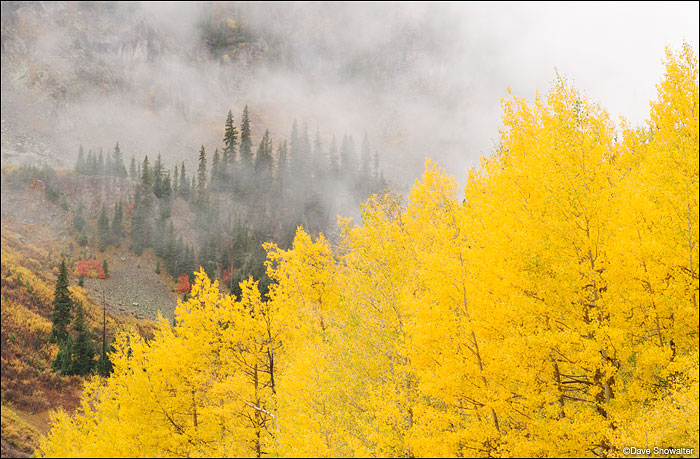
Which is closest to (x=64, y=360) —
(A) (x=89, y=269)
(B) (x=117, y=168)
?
(A) (x=89, y=269)

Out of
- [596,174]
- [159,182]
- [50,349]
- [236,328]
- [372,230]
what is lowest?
[50,349]

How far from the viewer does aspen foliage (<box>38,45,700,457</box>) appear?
9.15 meters

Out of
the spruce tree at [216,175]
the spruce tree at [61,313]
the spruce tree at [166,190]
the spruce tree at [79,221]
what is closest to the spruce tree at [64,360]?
the spruce tree at [61,313]

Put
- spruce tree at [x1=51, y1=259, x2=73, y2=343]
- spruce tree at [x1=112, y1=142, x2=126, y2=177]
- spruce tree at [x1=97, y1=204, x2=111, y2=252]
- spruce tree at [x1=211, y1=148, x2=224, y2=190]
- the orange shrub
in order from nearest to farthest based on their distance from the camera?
spruce tree at [x1=51, y1=259, x2=73, y2=343]
the orange shrub
spruce tree at [x1=97, y1=204, x2=111, y2=252]
spruce tree at [x1=112, y1=142, x2=126, y2=177]
spruce tree at [x1=211, y1=148, x2=224, y2=190]

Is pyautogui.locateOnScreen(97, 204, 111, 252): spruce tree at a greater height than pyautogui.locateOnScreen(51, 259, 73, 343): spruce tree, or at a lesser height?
greater

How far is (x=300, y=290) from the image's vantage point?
67.3 feet

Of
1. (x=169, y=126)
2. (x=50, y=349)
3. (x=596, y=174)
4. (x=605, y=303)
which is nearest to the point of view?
(x=605, y=303)

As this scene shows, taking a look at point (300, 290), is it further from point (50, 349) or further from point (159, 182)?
point (159, 182)

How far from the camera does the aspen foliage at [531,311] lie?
9148mm

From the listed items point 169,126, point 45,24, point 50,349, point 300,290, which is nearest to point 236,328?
point 300,290

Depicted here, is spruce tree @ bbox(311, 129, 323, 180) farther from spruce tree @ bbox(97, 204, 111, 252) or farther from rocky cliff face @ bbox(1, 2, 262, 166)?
spruce tree @ bbox(97, 204, 111, 252)

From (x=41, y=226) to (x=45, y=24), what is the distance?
541 feet

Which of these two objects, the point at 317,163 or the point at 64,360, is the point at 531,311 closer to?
the point at 64,360

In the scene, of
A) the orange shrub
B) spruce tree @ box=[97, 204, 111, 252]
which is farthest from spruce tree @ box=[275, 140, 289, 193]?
the orange shrub
